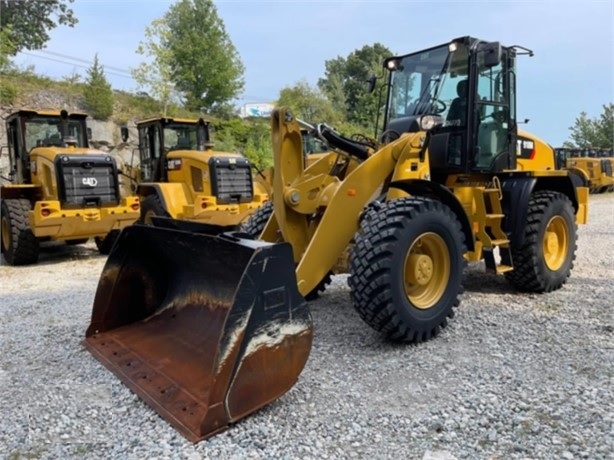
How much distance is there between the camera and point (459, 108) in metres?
5.00

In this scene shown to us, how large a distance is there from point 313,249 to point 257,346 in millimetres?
1183

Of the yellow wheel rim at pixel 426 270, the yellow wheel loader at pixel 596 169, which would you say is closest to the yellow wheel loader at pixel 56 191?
the yellow wheel rim at pixel 426 270

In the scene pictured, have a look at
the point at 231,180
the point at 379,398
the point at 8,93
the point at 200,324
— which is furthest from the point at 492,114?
the point at 8,93

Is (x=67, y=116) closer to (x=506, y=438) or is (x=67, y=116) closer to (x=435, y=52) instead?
(x=435, y=52)

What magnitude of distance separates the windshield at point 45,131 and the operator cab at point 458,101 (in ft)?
20.2

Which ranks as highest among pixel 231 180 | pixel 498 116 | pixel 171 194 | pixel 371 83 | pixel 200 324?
pixel 371 83

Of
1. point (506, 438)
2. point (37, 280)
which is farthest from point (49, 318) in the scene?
point (506, 438)

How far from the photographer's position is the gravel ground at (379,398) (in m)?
2.50

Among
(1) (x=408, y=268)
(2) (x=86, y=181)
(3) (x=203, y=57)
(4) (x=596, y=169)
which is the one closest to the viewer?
(1) (x=408, y=268)

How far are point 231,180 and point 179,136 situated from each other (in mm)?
1624

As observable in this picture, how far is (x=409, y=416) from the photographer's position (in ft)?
9.19

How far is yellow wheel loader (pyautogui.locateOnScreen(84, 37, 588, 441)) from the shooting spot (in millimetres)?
2744

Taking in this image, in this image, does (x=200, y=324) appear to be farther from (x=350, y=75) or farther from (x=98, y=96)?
(x=350, y=75)

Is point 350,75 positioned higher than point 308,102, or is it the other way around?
point 350,75
